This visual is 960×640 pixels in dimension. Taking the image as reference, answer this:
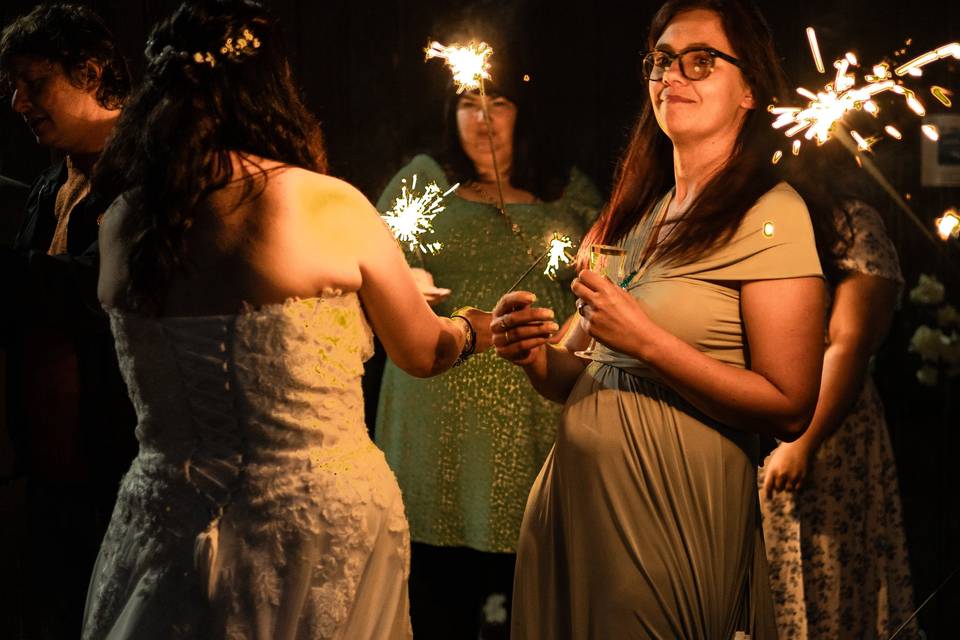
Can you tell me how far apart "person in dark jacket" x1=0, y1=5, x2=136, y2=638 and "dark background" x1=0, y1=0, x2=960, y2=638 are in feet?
2.69

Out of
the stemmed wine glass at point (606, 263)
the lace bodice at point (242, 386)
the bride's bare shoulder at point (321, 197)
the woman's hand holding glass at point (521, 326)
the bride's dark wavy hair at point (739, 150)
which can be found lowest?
the lace bodice at point (242, 386)

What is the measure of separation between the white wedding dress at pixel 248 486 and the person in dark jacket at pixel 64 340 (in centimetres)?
74

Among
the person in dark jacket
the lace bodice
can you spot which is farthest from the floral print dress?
the person in dark jacket

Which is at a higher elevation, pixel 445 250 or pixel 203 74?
pixel 203 74

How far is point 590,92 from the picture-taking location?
3445mm

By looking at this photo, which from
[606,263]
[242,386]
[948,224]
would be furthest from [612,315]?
[948,224]

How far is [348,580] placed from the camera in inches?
70.2

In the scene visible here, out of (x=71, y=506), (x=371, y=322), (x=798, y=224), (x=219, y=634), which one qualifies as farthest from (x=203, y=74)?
(x=71, y=506)

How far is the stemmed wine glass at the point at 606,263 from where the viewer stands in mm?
1870

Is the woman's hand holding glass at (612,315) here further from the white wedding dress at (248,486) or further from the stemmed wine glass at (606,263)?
the white wedding dress at (248,486)

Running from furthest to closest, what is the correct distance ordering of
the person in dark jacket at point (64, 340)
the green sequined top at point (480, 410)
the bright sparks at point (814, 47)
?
the green sequined top at point (480, 410)
the person in dark jacket at point (64, 340)
the bright sparks at point (814, 47)

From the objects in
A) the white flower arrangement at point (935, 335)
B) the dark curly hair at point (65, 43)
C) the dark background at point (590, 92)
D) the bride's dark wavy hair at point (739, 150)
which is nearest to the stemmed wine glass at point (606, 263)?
the bride's dark wavy hair at point (739, 150)

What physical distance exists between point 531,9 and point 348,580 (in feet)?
7.13

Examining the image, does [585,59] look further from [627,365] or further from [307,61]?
[627,365]
